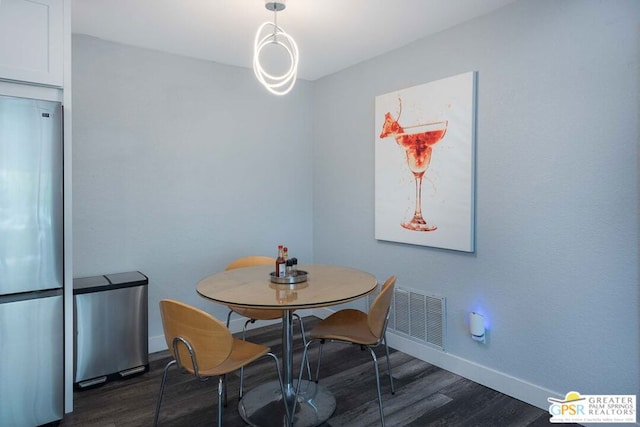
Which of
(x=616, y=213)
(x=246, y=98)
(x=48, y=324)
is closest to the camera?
(x=616, y=213)

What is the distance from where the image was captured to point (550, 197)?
2.37m

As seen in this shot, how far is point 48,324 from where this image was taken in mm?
2264

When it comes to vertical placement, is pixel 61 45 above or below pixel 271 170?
above

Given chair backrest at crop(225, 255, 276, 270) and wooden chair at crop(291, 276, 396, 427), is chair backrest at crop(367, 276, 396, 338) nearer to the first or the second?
wooden chair at crop(291, 276, 396, 427)

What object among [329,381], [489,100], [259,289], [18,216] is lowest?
[329,381]

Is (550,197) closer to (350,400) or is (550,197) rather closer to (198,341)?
(350,400)

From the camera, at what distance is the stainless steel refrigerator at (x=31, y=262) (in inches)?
84.4

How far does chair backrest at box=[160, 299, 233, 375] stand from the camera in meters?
1.83

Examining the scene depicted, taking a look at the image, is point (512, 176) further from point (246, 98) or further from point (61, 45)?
point (61, 45)

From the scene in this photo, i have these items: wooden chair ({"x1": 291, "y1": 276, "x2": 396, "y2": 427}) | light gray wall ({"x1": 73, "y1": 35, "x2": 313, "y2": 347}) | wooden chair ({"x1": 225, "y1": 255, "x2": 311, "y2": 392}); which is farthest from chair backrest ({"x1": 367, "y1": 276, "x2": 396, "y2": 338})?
light gray wall ({"x1": 73, "y1": 35, "x2": 313, "y2": 347})

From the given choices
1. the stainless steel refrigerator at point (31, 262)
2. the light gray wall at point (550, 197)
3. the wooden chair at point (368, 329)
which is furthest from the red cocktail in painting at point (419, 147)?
the stainless steel refrigerator at point (31, 262)

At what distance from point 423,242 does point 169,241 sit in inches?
85.2

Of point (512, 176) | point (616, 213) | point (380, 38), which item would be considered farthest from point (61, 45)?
point (616, 213)

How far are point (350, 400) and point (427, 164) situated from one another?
1787 millimetres
